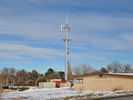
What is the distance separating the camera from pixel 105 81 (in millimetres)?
37062

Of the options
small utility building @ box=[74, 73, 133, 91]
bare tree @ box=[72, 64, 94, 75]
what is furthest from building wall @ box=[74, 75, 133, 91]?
bare tree @ box=[72, 64, 94, 75]

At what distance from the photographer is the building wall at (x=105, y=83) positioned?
3524 cm

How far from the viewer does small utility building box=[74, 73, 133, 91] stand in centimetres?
3525

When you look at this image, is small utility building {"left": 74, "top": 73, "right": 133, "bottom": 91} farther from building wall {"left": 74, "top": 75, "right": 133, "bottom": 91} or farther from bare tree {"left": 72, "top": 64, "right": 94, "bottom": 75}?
bare tree {"left": 72, "top": 64, "right": 94, "bottom": 75}

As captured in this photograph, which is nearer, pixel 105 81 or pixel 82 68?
pixel 105 81

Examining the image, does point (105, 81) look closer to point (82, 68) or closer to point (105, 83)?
point (105, 83)

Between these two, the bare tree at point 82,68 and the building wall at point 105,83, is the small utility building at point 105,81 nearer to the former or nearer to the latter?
the building wall at point 105,83

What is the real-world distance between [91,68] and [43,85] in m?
54.0

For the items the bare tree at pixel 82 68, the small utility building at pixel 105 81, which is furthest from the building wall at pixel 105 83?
the bare tree at pixel 82 68

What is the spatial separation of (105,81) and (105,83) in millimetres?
354

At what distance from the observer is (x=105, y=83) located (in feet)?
122

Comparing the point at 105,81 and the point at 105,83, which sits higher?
the point at 105,81

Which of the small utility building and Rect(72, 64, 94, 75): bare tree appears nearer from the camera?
the small utility building

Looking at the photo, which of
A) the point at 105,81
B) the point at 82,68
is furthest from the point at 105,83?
the point at 82,68
